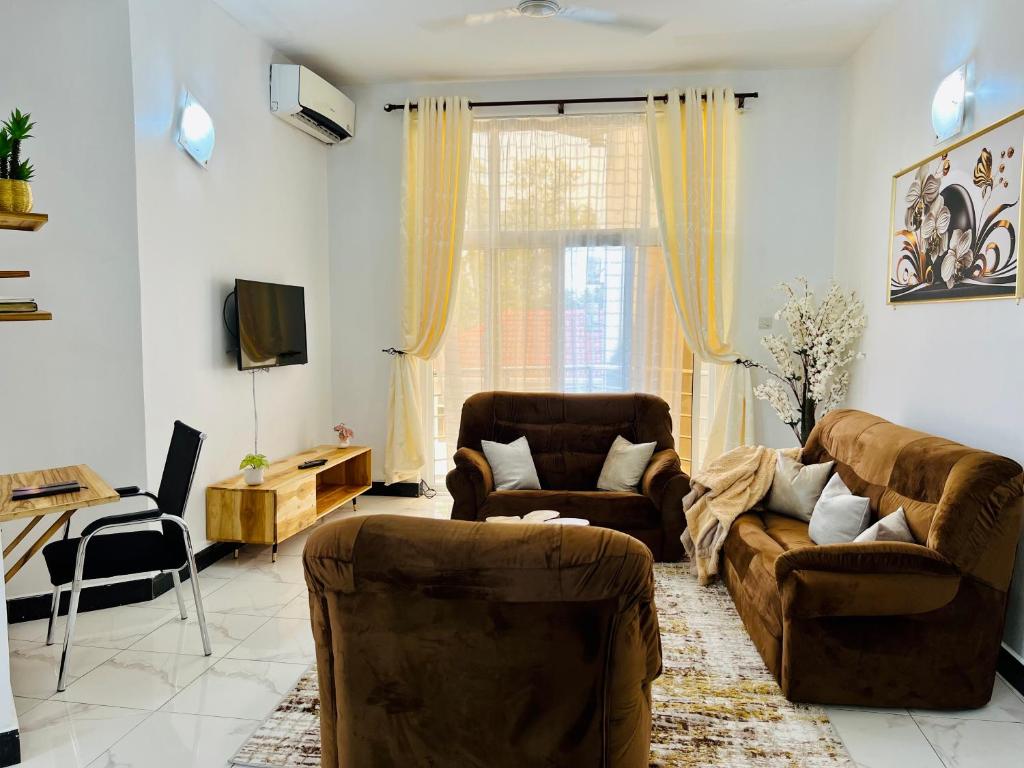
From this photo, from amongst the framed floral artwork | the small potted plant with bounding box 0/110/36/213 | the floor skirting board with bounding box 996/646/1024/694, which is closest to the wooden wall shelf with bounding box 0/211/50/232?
the small potted plant with bounding box 0/110/36/213

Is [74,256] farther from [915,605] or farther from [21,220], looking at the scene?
[915,605]

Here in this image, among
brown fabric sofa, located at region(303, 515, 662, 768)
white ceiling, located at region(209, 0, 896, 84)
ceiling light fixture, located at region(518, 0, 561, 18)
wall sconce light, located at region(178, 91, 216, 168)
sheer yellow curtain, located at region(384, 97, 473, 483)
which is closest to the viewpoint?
brown fabric sofa, located at region(303, 515, 662, 768)

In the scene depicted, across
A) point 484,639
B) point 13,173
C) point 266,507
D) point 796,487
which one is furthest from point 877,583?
point 13,173

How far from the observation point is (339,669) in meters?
1.69

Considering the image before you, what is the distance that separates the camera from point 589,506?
12.9ft

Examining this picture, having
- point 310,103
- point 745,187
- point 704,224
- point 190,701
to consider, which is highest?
point 310,103

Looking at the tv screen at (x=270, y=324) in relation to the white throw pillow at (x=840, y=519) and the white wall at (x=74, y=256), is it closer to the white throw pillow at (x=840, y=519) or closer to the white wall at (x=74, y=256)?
the white wall at (x=74, y=256)

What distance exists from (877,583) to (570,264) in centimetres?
328

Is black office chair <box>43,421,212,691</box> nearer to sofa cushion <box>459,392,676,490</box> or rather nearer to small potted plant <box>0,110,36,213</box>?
small potted plant <box>0,110,36,213</box>

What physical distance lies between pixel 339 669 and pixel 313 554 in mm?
296

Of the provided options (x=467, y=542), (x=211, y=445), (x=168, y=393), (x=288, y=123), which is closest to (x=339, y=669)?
(x=467, y=542)

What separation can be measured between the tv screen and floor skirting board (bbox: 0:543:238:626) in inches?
47.9

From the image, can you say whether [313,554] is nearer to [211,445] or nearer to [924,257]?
[211,445]

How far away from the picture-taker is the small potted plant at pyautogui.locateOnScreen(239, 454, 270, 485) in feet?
12.8
